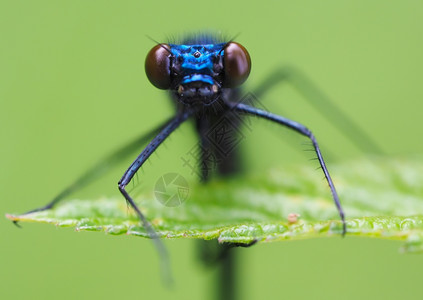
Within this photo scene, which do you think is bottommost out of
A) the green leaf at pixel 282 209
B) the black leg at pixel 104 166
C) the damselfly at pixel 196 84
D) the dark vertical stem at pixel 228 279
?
the dark vertical stem at pixel 228 279

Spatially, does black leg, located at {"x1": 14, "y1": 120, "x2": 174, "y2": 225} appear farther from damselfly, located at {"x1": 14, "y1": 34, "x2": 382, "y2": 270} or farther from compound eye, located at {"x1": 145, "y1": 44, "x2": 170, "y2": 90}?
compound eye, located at {"x1": 145, "y1": 44, "x2": 170, "y2": 90}

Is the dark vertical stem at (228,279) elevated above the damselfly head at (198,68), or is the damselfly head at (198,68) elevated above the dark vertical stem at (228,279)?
the damselfly head at (198,68)

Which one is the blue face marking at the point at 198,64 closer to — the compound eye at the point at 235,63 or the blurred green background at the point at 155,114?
the compound eye at the point at 235,63

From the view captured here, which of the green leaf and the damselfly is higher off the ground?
the damselfly

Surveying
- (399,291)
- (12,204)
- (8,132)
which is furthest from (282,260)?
(8,132)

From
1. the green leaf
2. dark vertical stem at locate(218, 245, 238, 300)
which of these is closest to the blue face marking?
the green leaf

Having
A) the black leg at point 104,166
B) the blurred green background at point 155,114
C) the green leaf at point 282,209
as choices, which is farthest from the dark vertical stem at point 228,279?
the black leg at point 104,166
